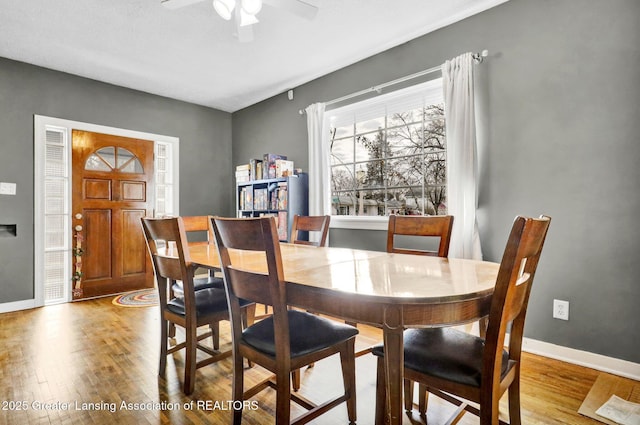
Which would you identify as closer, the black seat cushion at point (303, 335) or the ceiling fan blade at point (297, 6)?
the black seat cushion at point (303, 335)

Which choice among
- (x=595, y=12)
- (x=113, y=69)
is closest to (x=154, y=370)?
(x=113, y=69)

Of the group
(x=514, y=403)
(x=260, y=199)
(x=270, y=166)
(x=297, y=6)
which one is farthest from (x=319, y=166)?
(x=514, y=403)

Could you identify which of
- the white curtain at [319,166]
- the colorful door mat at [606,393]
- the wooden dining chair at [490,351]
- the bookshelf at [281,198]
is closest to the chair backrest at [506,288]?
the wooden dining chair at [490,351]

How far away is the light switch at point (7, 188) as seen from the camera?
3457 mm

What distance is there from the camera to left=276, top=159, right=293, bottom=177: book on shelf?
404cm

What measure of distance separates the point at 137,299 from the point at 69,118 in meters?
2.20

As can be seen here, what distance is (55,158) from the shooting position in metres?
3.85

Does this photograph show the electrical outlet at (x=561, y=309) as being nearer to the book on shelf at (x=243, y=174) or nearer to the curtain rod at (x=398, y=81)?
the curtain rod at (x=398, y=81)

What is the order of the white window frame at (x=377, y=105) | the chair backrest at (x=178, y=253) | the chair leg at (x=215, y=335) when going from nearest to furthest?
the chair backrest at (x=178, y=253)
the chair leg at (x=215, y=335)
the white window frame at (x=377, y=105)

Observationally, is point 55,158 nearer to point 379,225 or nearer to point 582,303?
point 379,225

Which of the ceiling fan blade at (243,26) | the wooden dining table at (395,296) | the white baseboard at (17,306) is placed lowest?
the white baseboard at (17,306)

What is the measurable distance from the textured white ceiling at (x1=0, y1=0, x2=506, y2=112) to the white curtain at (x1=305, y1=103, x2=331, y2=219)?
586mm

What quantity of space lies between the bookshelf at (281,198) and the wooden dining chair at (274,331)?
2.35m

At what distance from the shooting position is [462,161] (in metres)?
2.63
